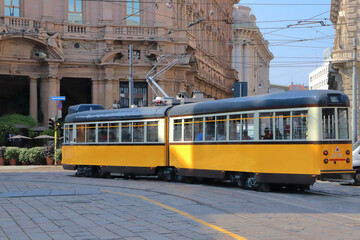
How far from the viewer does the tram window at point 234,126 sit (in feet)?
59.0

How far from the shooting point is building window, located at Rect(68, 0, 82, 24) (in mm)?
46156

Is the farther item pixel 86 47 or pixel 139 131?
pixel 86 47

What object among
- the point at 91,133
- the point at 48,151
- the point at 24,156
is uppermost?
the point at 91,133

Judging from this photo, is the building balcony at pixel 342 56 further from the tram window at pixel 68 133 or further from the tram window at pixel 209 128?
the tram window at pixel 209 128

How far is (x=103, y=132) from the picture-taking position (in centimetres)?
2377

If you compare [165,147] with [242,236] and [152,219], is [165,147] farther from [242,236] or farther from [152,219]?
[242,236]

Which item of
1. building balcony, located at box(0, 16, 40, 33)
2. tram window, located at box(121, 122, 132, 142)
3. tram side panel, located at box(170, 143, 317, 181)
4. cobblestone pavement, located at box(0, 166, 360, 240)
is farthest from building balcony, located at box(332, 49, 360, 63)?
cobblestone pavement, located at box(0, 166, 360, 240)

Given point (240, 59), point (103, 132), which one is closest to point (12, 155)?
point (103, 132)

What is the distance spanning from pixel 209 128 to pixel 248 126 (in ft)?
6.38

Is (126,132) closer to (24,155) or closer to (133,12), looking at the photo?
(24,155)

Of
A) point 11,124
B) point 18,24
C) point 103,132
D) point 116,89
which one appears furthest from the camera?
point 116,89

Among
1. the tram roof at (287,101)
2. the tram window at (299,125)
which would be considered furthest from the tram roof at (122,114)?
the tram window at (299,125)

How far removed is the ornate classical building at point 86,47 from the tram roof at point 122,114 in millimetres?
19720

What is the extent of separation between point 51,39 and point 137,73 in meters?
6.91
